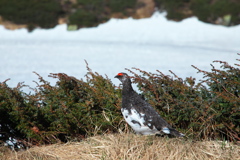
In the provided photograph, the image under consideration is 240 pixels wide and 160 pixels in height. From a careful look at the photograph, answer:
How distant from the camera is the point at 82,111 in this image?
4805 millimetres

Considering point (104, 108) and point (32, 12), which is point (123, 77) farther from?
point (32, 12)

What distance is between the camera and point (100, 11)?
82.6 feet

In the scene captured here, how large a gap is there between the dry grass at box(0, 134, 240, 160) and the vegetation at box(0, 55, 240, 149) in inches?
11.1

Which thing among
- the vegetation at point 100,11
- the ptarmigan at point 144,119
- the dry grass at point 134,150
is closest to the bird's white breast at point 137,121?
the ptarmigan at point 144,119

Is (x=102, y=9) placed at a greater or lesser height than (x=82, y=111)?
greater

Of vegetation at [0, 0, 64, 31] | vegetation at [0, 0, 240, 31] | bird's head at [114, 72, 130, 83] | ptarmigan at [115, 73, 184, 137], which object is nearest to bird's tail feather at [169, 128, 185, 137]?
ptarmigan at [115, 73, 184, 137]

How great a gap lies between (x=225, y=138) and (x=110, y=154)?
5.34 ft

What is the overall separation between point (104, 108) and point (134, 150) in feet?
2.80

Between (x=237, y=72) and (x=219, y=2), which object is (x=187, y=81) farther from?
(x=219, y=2)

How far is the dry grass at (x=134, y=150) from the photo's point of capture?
13.6ft

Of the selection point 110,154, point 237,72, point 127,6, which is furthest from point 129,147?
point 127,6

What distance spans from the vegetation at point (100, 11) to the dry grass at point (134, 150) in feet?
59.1

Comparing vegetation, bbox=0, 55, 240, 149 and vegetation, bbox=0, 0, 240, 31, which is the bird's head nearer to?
vegetation, bbox=0, 55, 240, 149

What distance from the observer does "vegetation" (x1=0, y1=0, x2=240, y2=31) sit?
2275 centimetres
